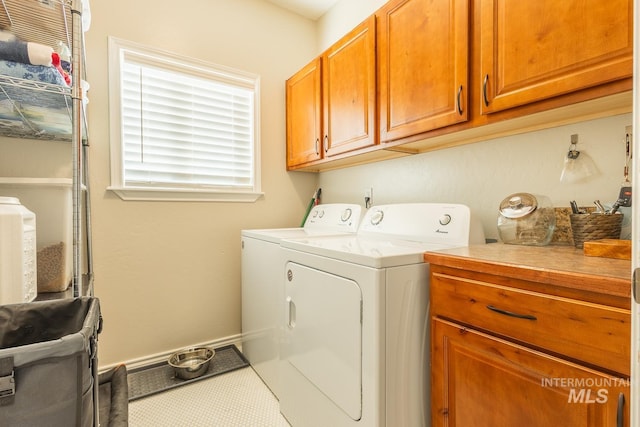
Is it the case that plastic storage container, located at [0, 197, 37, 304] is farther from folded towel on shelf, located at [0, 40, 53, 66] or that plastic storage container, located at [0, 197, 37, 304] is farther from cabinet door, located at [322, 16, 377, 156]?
cabinet door, located at [322, 16, 377, 156]

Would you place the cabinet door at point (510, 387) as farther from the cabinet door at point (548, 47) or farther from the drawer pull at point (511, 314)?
the cabinet door at point (548, 47)

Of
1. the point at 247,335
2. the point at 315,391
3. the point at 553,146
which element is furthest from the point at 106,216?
the point at 553,146

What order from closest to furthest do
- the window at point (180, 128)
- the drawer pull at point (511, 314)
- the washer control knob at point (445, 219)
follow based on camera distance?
the drawer pull at point (511, 314)
the washer control knob at point (445, 219)
the window at point (180, 128)

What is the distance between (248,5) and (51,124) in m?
1.74

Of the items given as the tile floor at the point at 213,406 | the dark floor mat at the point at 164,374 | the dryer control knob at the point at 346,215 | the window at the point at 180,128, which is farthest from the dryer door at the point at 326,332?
the window at the point at 180,128

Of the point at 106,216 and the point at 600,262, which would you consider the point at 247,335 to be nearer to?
the point at 106,216

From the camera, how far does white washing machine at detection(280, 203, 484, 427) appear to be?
1.06 m

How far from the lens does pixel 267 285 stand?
6.14 ft

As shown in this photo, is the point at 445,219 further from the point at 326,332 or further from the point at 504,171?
the point at 326,332

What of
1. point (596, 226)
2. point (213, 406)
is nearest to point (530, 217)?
point (596, 226)

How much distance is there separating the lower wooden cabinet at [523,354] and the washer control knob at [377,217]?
704 mm

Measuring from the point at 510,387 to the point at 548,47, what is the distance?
111cm

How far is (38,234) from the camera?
1260 mm

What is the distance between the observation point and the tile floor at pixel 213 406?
1.59 m
